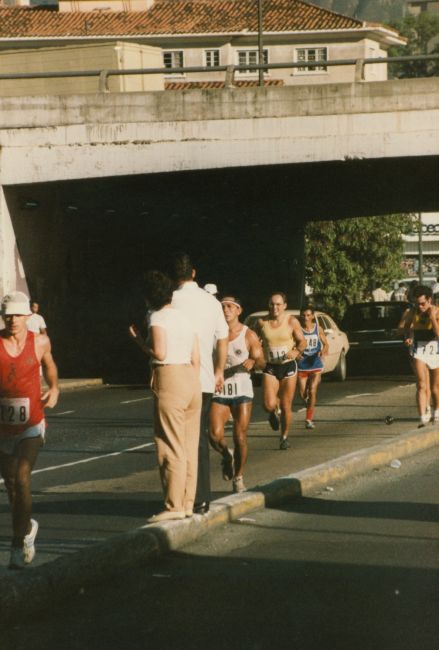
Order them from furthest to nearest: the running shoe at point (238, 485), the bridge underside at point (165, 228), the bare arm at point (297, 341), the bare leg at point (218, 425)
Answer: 1. the bridge underside at point (165, 228)
2. the bare arm at point (297, 341)
3. the bare leg at point (218, 425)
4. the running shoe at point (238, 485)

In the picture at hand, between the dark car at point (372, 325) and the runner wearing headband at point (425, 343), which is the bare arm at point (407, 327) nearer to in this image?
the runner wearing headband at point (425, 343)

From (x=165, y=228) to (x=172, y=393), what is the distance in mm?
23804

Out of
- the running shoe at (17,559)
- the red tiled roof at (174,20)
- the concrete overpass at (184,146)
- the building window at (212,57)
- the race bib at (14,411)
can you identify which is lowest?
the running shoe at (17,559)

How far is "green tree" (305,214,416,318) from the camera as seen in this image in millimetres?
52750

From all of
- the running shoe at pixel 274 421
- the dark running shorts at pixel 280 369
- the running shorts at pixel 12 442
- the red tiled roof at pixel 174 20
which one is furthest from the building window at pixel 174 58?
the running shorts at pixel 12 442

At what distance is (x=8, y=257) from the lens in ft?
82.5

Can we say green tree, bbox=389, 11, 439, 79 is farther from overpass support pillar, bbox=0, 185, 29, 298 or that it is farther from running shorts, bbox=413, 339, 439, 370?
running shorts, bbox=413, 339, 439, 370

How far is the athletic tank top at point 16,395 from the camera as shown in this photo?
8.09 m

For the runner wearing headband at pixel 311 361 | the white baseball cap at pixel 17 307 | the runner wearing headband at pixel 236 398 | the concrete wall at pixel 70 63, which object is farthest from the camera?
the concrete wall at pixel 70 63

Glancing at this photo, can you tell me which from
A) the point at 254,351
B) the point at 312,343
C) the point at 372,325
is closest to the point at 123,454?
the point at 254,351

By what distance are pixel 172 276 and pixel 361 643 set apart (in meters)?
4.24

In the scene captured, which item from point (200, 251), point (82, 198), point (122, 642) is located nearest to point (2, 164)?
point (82, 198)

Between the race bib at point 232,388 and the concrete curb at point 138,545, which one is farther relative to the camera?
the race bib at point 232,388

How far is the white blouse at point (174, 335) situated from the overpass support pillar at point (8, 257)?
16028 millimetres
